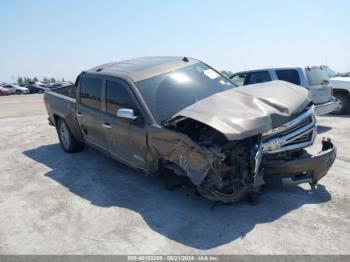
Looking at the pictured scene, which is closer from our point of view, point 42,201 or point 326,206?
point 326,206

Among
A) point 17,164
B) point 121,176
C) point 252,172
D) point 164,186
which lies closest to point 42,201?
point 121,176

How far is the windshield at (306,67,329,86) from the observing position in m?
8.78

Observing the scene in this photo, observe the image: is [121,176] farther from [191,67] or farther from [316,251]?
[316,251]

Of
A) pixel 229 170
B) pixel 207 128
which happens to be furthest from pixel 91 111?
pixel 229 170

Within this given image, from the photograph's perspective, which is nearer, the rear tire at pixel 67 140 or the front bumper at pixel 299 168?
the front bumper at pixel 299 168

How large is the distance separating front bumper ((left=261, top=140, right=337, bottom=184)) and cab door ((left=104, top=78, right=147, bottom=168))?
172 centimetres

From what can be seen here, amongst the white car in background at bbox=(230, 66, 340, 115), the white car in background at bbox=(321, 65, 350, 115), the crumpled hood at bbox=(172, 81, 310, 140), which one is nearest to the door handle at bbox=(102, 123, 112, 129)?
the crumpled hood at bbox=(172, 81, 310, 140)

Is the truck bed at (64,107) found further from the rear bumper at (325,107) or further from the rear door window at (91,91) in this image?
the rear bumper at (325,107)

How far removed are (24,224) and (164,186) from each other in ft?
6.49

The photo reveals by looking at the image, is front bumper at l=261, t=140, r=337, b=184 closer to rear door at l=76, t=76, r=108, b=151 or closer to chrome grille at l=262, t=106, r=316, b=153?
chrome grille at l=262, t=106, r=316, b=153

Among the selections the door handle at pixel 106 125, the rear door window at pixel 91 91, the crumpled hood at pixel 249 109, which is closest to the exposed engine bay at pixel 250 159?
the crumpled hood at pixel 249 109

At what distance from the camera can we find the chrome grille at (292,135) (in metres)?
4.14

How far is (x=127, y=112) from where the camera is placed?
470 centimetres

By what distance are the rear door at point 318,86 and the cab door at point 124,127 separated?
549cm
